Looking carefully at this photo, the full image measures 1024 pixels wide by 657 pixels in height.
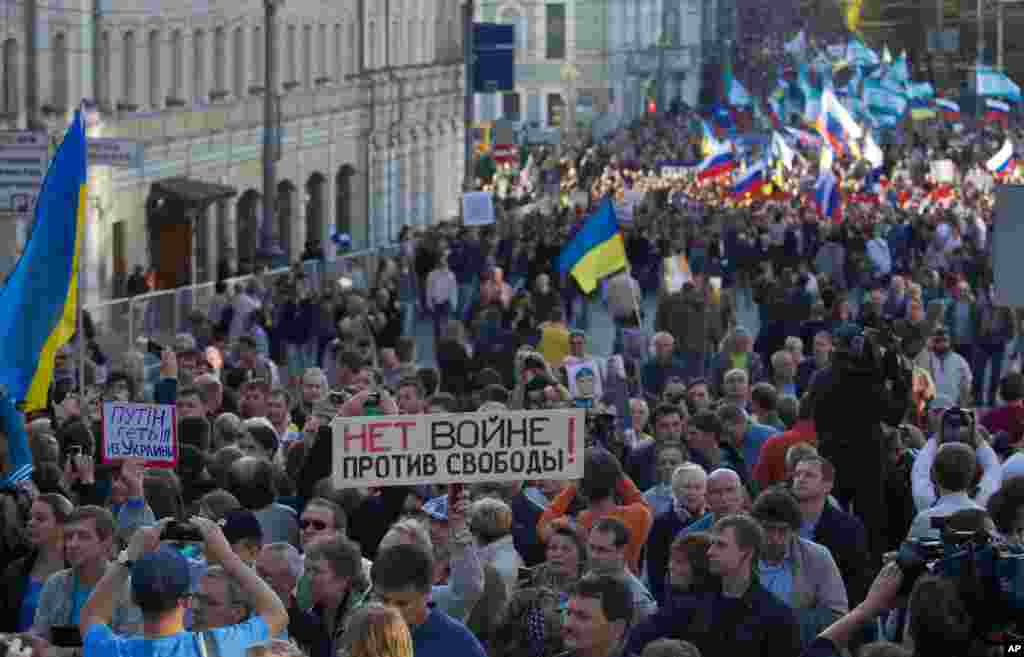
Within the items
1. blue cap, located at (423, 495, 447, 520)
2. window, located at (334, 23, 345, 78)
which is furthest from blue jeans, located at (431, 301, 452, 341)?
blue cap, located at (423, 495, 447, 520)

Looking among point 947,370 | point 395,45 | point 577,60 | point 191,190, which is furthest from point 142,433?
point 577,60

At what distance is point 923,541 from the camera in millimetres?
8445

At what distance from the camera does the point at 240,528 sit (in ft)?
34.1

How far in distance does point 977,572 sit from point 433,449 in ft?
7.50

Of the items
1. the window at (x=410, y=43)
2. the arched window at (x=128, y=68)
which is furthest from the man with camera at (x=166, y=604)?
the window at (x=410, y=43)

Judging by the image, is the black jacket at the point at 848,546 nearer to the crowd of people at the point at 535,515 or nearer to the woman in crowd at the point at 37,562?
the crowd of people at the point at 535,515

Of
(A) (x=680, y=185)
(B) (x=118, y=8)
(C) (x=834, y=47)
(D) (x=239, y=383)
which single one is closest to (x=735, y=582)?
(D) (x=239, y=383)

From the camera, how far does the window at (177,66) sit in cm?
4466

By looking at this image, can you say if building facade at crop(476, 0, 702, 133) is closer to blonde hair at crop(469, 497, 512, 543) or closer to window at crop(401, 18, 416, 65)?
window at crop(401, 18, 416, 65)

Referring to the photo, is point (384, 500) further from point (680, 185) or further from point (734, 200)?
point (680, 185)

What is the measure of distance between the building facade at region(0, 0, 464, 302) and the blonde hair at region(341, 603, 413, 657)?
66.2ft

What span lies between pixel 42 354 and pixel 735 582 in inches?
212

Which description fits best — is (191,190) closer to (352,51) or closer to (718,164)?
(718,164)

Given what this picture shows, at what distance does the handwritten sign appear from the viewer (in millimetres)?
12648
